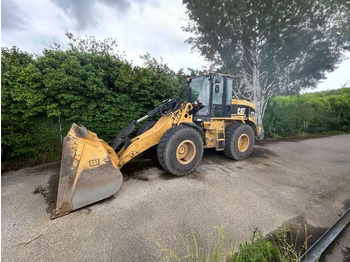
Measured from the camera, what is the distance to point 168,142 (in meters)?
2.92

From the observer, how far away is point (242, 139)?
4.52 metres

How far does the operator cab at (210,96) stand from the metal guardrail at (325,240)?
2.72 metres

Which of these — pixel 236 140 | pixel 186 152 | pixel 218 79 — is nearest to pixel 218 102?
pixel 218 79

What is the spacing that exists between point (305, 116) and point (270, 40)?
5.69 metres

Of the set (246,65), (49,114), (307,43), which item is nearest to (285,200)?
(49,114)

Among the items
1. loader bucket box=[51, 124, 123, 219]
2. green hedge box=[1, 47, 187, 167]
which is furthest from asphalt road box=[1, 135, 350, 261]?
green hedge box=[1, 47, 187, 167]

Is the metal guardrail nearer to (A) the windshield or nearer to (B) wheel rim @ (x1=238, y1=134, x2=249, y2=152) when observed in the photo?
(B) wheel rim @ (x1=238, y1=134, x2=249, y2=152)

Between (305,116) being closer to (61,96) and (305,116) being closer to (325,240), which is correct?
(325,240)

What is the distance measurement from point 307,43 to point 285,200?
762 cm

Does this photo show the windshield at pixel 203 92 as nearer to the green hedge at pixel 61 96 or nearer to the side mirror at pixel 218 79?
the side mirror at pixel 218 79

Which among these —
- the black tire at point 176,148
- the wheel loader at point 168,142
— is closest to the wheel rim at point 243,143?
the wheel loader at point 168,142

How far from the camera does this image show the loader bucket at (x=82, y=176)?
205cm

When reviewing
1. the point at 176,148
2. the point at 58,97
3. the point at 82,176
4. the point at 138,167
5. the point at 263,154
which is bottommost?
the point at 138,167

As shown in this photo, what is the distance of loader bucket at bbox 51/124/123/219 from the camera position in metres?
2.05
